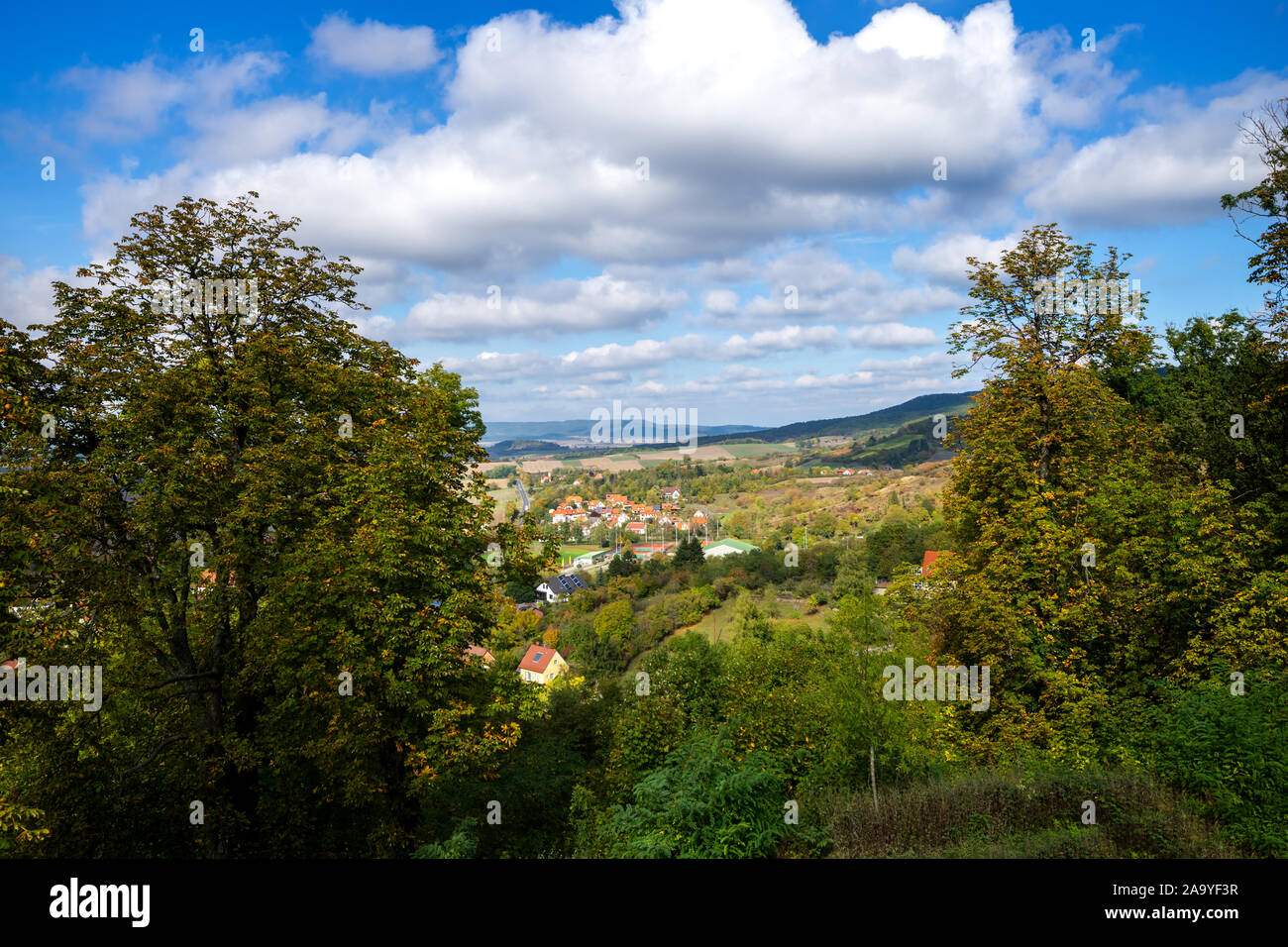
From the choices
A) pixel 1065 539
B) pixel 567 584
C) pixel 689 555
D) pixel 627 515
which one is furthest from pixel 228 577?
pixel 627 515

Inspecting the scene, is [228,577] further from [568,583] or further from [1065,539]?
[568,583]

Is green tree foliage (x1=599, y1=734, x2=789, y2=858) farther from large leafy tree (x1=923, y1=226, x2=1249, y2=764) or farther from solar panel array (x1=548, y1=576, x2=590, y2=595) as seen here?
solar panel array (x1=548, y1=576, x2=590, y2=595)

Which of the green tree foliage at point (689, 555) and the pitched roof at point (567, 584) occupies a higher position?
the green tree foliage at point (689, 555)

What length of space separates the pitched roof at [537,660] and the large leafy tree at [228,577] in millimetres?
38295

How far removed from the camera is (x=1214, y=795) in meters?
7.07

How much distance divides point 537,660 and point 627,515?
254ft

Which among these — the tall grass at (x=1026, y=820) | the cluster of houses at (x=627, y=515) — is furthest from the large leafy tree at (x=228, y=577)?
the cluster of houses at (x=627, y=515)

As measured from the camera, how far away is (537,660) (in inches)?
2014

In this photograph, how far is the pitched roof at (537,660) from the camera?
164 ft

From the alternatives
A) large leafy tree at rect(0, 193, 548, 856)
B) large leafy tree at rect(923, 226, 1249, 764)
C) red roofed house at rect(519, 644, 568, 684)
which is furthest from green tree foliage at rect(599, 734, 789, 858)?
red roofed house at rect(519, 644, 568, 684)

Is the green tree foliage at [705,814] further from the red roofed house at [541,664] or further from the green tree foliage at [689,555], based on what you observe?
the green tree foliage at [689,555]

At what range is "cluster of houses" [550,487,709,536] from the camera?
400 ft

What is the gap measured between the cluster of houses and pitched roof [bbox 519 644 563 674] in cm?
6349
